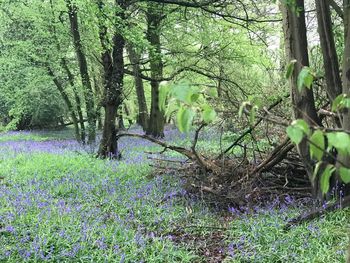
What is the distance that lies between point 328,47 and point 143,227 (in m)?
3.42

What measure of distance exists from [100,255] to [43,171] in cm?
459

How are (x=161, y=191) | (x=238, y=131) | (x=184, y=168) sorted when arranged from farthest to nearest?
1. (x=238, y=131)
2. (x=184, y=168)
3. (x=161, y=191)

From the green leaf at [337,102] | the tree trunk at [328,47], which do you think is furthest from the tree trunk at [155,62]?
the green leaf at [337,102]

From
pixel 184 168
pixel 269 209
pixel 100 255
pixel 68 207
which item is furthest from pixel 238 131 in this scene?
pixel 100 255

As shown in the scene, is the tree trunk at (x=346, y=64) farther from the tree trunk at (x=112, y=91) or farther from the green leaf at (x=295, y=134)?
the tree trunk at (x=112, y=91)

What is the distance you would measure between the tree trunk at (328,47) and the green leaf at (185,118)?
4.48 m

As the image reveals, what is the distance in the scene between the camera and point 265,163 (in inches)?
256

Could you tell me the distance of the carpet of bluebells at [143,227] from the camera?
4246mm

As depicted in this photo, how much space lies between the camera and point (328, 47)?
18.1 feet

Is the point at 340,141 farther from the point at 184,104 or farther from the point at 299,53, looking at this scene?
the point at 299,53

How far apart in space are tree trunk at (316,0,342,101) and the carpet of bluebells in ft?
5.69

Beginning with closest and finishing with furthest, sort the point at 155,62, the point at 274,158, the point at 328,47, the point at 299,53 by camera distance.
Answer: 1. the point at 328,47
2. the point at 299,53
3. the point at 274,158
4. the point at 155,62

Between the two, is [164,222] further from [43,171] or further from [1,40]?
[1,40]

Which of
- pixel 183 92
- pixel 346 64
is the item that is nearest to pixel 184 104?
pixel 183 92
